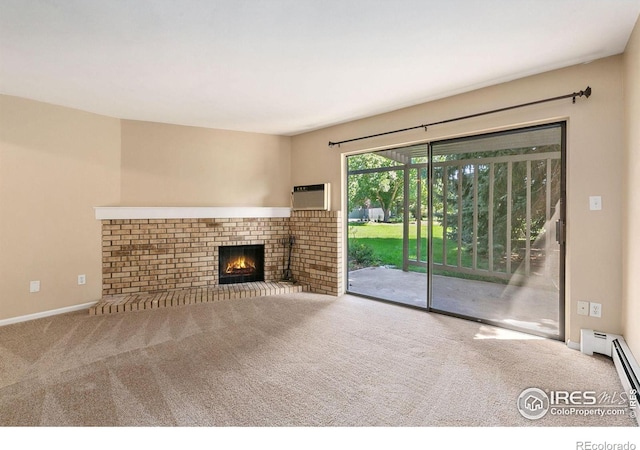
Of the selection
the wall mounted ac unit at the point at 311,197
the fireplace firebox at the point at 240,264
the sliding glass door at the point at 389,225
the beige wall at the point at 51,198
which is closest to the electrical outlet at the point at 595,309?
the sliding glass door at the point at 389,225

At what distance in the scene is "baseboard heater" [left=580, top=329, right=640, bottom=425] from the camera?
186cm

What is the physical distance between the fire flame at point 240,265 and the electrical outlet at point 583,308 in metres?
4.03

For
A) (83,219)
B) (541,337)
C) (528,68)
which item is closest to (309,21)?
(528,68)

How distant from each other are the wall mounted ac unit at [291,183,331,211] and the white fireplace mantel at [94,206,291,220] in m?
0.27

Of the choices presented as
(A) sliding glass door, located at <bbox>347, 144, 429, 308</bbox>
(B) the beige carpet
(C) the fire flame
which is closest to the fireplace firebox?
(C) the fire flame

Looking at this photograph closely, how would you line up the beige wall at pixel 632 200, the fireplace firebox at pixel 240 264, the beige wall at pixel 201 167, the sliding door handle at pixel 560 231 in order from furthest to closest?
the fireplace firebox at pixel 240 264, the beige wall at pixel 201 167, the sliding door handle at pixel 560 231, the beige wall at pixel 632 200

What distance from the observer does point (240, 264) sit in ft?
16.1

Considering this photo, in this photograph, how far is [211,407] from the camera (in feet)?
6.10

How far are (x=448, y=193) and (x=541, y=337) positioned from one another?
167 centimetres

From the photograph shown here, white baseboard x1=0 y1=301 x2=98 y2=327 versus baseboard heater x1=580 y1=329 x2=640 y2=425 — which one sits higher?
baseboard heater x1=580 y1=329 x2=640 y2=425

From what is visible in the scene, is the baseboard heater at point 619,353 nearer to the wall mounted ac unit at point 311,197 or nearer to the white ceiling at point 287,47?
the white ceiling at point 287,47

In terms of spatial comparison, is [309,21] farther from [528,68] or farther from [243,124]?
[243,124]

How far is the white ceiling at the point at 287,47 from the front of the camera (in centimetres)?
192

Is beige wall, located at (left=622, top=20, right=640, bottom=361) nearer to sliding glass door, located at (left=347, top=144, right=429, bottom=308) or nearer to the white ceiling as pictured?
the white ceiling
